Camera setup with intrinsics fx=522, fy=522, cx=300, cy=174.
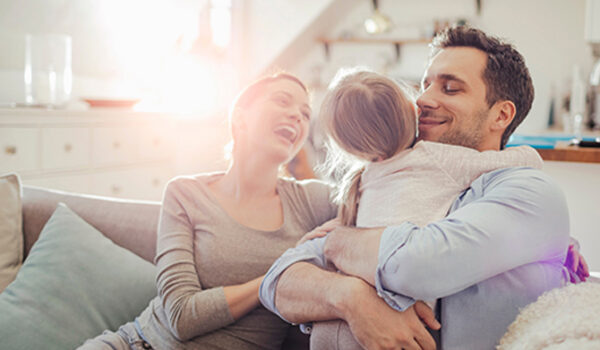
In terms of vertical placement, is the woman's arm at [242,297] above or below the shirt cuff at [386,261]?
below

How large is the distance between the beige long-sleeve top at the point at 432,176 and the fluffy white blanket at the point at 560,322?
232mm

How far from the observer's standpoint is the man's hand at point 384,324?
91 centimetres

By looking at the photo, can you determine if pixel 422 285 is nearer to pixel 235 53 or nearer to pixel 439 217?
pixel 439 217

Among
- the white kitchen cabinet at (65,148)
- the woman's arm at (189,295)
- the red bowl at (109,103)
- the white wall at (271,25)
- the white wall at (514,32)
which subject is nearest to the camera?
the woman's arm at (189,295)

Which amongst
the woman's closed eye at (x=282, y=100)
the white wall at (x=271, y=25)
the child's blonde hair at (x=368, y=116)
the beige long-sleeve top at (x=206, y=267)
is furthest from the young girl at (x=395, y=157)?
the white wall at (x=271, y=25)

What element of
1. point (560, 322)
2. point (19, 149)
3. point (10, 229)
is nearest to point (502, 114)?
point (560, 322)

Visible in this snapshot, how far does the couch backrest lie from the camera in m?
1.68

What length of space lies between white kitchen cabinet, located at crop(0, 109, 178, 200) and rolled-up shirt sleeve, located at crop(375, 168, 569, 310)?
248cm

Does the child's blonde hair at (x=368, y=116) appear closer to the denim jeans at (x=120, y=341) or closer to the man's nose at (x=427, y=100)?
the man's nose at (x=427, y=100)

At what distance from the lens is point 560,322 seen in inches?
31.9

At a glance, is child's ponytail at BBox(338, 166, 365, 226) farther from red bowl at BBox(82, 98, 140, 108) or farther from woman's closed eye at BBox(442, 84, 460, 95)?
red bowl at BBox(82, 98, 140, 108)

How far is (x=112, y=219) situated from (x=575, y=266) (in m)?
1.33

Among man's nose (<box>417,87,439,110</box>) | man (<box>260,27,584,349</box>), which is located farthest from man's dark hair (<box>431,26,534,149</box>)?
man's nose (<box>417,87,439,110</box>)

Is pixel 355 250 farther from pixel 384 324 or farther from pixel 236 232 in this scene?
pixel 236 232
